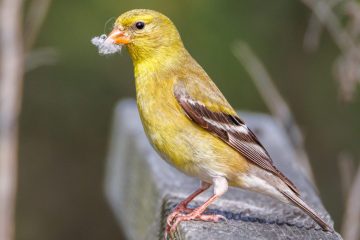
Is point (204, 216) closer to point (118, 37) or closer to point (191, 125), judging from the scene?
point (191, 125)

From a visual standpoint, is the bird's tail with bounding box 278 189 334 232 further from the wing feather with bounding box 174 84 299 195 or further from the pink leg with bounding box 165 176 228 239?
the pink leg with bounding box 165 176 228 239

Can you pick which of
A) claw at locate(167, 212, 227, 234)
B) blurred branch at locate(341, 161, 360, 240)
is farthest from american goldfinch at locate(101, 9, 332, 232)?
blurred branch at locate(341, 161, 360, 240)

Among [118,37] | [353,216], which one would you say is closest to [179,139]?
[118,37]

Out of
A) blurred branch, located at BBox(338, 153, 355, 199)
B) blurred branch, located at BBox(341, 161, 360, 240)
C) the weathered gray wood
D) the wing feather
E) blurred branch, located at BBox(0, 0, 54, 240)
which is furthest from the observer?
blurred branch, located at BBox(0, 0, 54, 240)

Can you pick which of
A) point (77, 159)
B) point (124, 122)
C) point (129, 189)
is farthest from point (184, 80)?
point (77, 159)

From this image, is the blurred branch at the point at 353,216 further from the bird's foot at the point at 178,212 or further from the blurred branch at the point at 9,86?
the blurred branch at the point at 9,86

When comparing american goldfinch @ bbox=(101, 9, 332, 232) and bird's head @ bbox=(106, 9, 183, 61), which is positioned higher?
bird's head @ bbox=(106, 9, 183, 61)

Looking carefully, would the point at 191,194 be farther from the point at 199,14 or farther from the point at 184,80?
the point at 199,14
